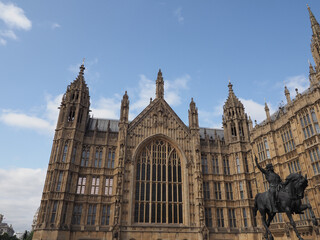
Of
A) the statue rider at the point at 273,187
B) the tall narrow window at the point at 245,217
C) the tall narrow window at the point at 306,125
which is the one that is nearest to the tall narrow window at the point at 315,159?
the tall narrow window at the point at 306,125

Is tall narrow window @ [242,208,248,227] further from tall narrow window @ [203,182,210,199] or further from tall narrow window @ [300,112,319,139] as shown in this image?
tall narrow window @ [300,112,319,139]

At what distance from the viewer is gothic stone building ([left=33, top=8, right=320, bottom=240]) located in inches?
1239

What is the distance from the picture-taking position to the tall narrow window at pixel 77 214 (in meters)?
32.8

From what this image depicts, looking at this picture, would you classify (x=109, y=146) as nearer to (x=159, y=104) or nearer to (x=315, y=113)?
(x=159, y=104)

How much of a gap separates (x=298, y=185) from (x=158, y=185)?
2562 centimetres

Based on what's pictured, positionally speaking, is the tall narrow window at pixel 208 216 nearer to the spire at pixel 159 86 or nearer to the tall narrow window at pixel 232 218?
the tall narrow window at pixel 232 218

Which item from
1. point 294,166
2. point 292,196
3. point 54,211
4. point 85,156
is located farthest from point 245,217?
point 54,211

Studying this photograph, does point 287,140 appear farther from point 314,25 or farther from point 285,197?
point 314,25

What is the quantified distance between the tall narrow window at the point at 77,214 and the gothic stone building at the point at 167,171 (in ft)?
0.41

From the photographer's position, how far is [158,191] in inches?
1436

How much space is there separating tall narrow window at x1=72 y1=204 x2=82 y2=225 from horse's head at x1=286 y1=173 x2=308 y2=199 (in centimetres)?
2806

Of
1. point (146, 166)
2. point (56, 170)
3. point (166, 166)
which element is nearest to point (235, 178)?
point (166, 166)

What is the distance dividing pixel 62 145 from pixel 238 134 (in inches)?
1097

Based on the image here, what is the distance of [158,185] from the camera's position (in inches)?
1452
